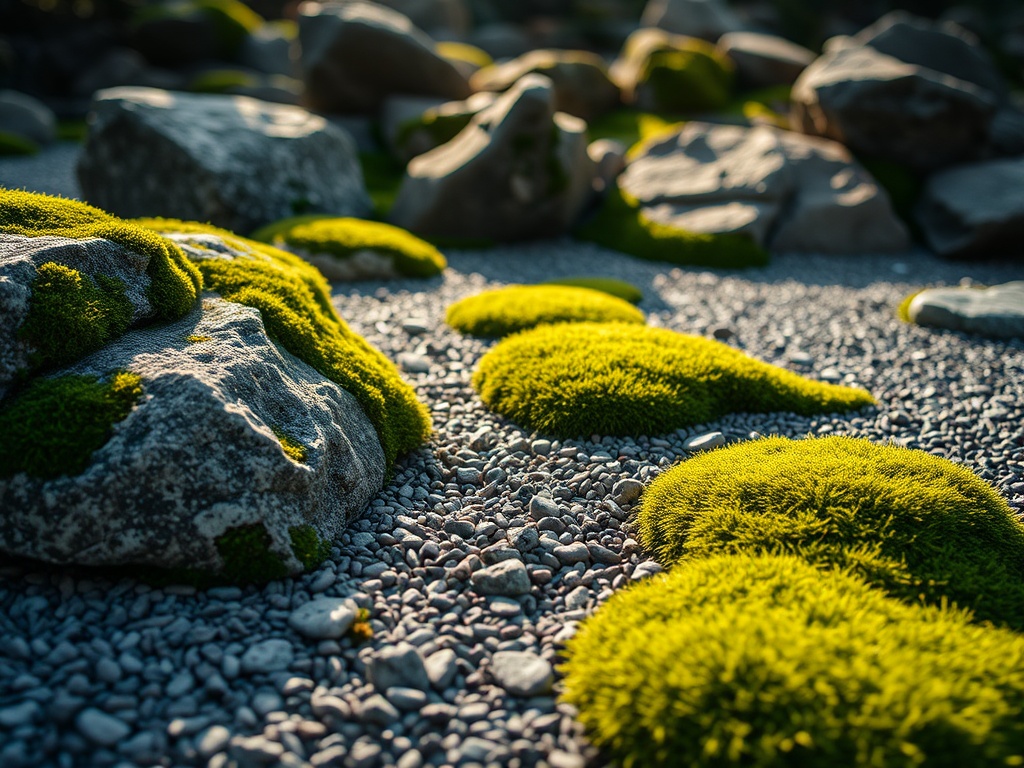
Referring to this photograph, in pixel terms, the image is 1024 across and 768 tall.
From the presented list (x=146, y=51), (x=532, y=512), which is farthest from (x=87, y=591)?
(x=146, y=51)

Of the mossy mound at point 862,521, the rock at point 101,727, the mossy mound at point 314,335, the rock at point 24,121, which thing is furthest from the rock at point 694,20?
the rock at point 101,727

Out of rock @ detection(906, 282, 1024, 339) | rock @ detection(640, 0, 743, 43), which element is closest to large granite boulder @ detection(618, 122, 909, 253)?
rock @ detection(906, 282, 1024, 339)

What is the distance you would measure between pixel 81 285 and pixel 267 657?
274cm

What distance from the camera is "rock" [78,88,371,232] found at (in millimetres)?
11938

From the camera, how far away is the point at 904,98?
1547cm

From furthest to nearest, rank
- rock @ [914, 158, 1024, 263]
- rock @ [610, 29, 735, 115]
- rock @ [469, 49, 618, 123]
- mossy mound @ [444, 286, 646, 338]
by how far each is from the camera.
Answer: rock @ [610, 29, 735, 115], rock @ [469, 49, 618, 123], rock @ [914, 158, 1024, 263], mossy mound @ [444, 286, 646, 338]

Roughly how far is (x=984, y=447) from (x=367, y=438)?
569 centimetres

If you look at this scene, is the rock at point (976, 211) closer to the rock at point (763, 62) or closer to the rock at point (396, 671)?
the rock at point (763, 62)

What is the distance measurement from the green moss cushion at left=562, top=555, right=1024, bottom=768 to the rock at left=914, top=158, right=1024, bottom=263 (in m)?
12.9

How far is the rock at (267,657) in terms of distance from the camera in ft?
12.4

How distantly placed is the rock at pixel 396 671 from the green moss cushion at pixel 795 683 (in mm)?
797

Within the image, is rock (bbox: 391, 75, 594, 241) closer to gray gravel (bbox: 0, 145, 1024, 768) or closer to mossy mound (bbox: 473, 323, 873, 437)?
mossy mound (bbox: 473, 323, 873, 437)

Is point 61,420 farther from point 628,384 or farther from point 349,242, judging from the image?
point 349,242

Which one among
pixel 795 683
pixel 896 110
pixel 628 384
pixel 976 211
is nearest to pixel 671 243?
pixel 976 211
